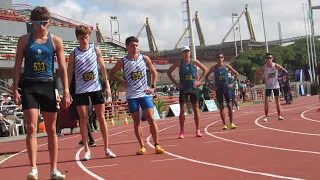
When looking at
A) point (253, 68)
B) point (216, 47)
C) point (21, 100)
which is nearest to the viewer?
point (21, 100)

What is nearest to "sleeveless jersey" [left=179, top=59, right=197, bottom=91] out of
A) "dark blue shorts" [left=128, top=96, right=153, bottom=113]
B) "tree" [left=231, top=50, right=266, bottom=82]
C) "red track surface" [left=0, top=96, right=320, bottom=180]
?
"red track surface" [left=0, top=96, right=320, bottom=180]

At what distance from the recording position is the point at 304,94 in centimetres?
4078

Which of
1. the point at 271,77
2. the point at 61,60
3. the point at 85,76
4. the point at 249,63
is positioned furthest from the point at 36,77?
the point at 249,63

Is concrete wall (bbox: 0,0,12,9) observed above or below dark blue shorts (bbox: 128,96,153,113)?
above

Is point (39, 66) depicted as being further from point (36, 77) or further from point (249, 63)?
point (249, 63)

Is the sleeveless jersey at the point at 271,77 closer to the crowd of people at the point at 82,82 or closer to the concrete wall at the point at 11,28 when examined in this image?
the crowd of people at the point at 82,82

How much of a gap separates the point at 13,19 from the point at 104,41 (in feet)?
52.0

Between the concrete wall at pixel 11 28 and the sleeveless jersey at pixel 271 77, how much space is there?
120 feet

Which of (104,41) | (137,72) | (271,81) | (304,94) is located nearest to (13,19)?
(104,41)

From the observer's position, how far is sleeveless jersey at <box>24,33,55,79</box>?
596 centimetres

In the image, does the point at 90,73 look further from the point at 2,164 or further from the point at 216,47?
the point at 216,47

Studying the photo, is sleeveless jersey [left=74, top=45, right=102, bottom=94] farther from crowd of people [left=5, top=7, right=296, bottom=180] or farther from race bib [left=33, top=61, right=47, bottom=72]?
race bib [left=33, top=61, right=47, bottom=72]

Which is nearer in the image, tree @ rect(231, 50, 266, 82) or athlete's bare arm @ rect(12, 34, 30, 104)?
athlete's bare arm @ rect(12, 34, 30, 104)

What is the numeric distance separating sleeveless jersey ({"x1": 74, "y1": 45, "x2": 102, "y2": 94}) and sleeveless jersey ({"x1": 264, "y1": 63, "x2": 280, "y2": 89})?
691cm
